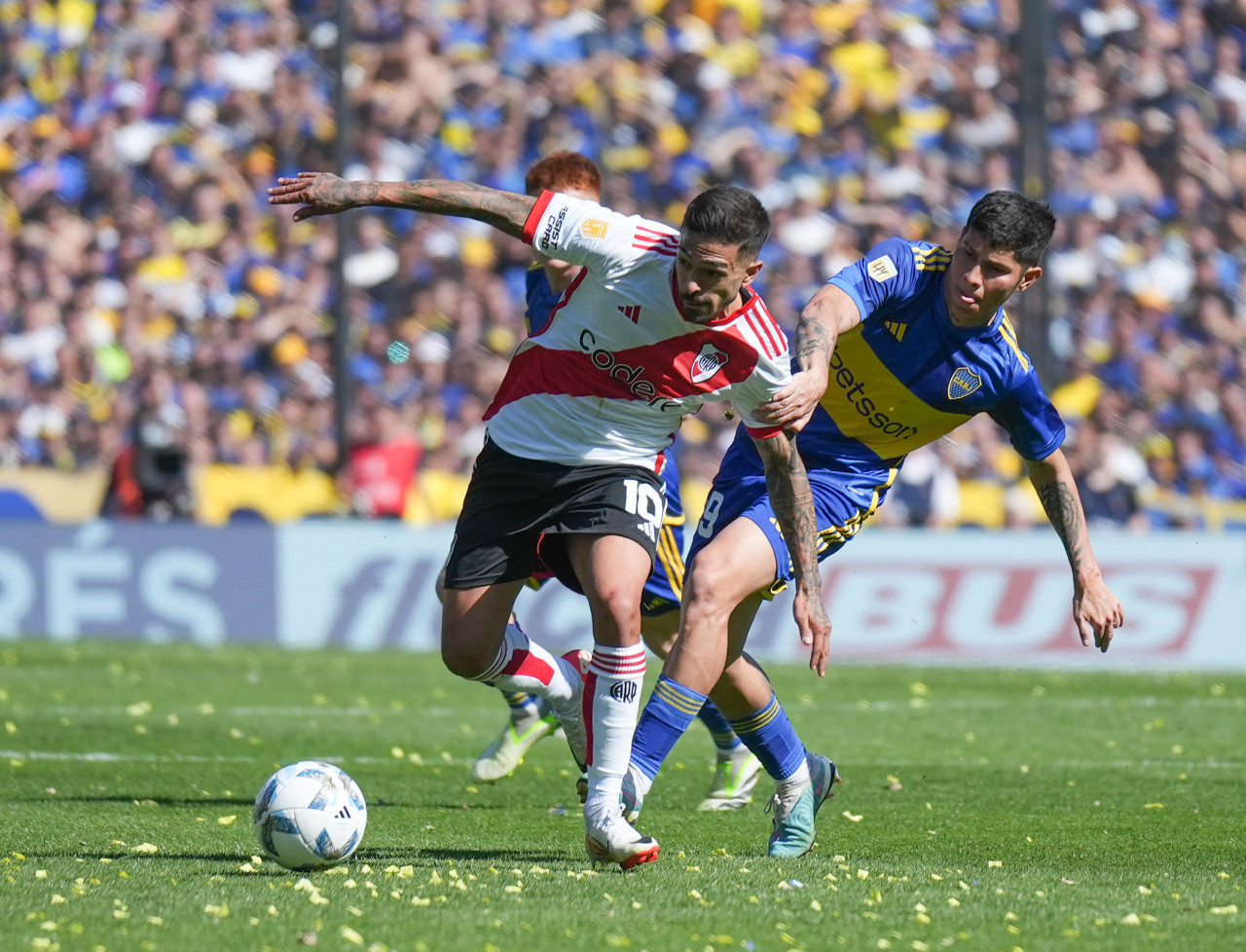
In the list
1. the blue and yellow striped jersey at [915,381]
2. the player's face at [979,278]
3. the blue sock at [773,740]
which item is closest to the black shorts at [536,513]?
the blue and yellow striped jersey at [915,381]

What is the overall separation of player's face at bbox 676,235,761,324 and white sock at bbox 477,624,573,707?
1544 millimetres

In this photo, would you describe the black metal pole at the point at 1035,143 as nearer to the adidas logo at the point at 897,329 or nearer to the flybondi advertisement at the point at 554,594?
the flybondi advertisement at the point at 554,594

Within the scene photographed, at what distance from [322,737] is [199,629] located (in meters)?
5.49

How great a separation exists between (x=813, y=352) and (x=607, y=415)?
71 cm

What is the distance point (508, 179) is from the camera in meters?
17.4

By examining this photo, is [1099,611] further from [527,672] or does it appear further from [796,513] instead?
[527,672]

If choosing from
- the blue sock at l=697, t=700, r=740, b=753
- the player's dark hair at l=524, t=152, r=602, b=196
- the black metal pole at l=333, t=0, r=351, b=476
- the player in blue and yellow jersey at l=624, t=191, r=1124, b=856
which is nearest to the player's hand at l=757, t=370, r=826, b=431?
the player in blue and yellow jersey at l=624, t=191, r=1124, b=856

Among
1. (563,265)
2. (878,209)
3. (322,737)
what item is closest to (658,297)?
(563,265)

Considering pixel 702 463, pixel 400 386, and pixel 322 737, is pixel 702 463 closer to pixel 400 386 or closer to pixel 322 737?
pixel 400 386

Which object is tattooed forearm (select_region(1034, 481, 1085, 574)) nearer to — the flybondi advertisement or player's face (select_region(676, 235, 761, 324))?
player's face (select_region(676, 235, 761, 324))

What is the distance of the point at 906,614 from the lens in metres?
13.9

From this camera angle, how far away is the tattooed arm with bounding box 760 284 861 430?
17.1 ft

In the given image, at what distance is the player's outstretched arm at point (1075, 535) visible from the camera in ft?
19.9

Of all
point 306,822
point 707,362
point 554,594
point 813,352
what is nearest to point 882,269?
point 813,352
